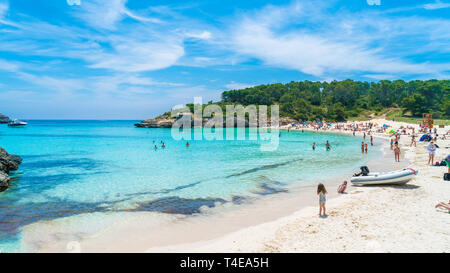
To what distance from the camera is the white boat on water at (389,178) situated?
516 inches

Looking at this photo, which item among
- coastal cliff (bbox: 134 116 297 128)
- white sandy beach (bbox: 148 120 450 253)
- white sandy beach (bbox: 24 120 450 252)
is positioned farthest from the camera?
coastal cliff (bbox: 134 116 297 128)

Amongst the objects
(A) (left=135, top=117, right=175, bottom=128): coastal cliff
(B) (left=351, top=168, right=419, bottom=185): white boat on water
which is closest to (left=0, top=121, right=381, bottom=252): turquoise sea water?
(B) (left=351, top=168, right=419, bottom=185): white boat on water

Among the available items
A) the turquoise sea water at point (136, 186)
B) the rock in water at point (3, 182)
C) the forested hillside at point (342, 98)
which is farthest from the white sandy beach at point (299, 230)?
the forested hillside at point (342, 98)

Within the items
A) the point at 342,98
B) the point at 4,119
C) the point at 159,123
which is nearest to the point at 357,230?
the point at 159,123

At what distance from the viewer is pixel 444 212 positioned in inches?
361

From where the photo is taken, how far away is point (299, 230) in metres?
8.41

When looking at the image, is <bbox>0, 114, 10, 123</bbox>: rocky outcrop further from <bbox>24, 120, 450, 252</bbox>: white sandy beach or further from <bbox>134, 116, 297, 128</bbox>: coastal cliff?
<bbox>24, 120, 450, 252</bbox>: white sandy beach

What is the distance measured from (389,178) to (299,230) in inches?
313

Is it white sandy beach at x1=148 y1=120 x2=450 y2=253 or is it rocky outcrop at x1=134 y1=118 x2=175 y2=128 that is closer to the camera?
white sandy beach at x1=148 y1=120 x2=450 y2=253

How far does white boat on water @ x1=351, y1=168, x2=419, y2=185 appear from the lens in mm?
13102

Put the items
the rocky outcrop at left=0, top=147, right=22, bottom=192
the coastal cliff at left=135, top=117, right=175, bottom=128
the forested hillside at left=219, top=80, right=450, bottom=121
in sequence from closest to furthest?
the rocky outcrop at left=0, top=147, right=22, bottom=192
the forested hillside at left=219, top=80, right=450, bottom=121
the coastal cliff at left=135, top=117, right=175, bottom=128

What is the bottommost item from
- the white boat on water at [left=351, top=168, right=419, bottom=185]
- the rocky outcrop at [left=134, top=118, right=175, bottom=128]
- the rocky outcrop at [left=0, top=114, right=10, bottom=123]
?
the white boat on water at [left=351, top=168, right=419, bottom=185]

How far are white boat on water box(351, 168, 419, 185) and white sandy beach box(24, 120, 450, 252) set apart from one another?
1206mm

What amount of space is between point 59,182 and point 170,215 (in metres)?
11.3
